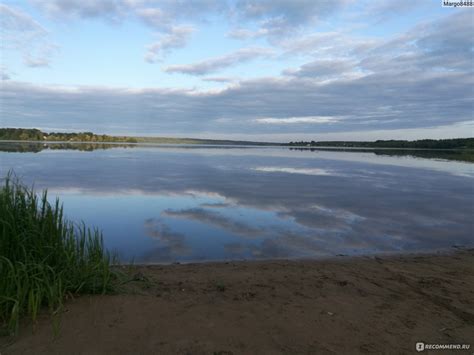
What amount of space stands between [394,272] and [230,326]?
334 cm

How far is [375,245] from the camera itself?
7.55m

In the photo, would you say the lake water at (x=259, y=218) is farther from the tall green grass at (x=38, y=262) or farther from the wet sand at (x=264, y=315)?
the tall green grass at (x=38, y=262)

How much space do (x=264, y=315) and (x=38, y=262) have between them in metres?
2.60

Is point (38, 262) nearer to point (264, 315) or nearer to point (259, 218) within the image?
point (264, 315)

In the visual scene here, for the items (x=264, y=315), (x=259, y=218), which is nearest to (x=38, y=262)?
(x=264, y=315)

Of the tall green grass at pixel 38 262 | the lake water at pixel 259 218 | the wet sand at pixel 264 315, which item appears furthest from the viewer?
the lake water at pixel 259 218

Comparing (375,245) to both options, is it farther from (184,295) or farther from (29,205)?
(29,205)

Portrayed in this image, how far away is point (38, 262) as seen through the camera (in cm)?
375

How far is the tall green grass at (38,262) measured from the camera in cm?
328

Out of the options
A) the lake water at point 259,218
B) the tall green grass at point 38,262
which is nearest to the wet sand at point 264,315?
the tall green grass at point 38,262

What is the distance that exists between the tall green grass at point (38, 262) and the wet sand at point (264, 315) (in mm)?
204

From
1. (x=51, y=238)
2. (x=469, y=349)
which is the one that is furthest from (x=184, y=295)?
(x=469, y=349)

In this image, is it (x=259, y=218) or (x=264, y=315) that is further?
(x=259, y=218)

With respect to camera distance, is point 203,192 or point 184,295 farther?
point 203,192
